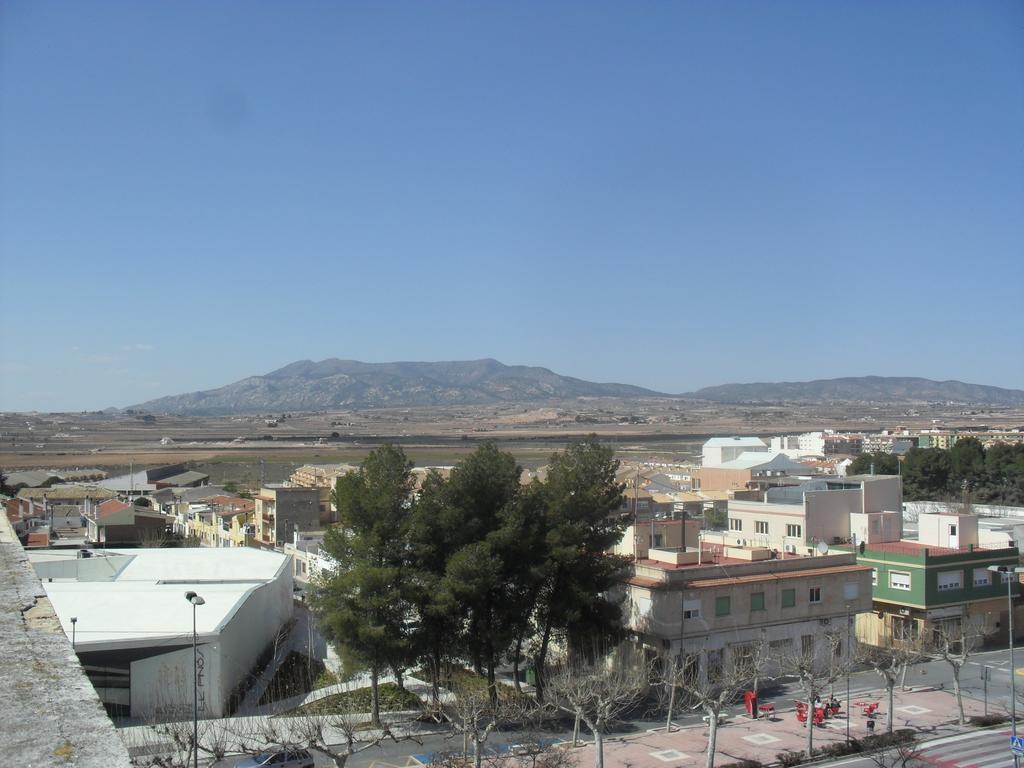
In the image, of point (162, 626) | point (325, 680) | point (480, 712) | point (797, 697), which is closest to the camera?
point (480, 712)

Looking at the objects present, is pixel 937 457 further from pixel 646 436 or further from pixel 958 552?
pixel 646 436

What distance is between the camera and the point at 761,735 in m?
19.6

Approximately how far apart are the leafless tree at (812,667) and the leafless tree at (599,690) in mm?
3443

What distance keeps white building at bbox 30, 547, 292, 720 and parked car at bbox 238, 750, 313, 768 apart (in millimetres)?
1714

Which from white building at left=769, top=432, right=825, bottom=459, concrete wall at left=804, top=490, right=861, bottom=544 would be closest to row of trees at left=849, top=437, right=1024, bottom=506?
concrete wall at left=804, top=490, right=861, bottom=544

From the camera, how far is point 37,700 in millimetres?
3322

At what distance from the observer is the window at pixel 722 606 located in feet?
76.6

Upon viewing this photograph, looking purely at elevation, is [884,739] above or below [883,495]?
below

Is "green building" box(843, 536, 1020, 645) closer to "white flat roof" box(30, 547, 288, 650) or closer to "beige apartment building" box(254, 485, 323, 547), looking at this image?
"white flat roof" box(30, 547, 288, 650)

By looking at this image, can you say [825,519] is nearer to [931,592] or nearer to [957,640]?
[931,592]

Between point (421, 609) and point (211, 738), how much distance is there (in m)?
5.48

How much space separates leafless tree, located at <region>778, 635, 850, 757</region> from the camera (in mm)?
18266

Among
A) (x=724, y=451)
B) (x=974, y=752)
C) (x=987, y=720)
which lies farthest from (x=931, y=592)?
(x=724, y=451)

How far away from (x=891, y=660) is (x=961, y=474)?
42744 millimetres
